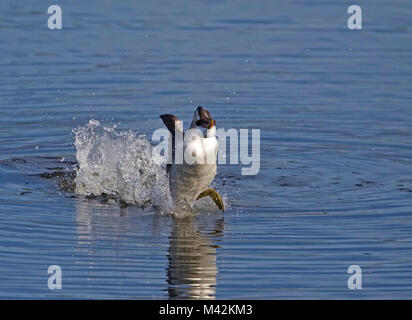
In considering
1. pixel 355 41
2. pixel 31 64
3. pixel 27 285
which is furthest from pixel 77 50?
pixel 27 285

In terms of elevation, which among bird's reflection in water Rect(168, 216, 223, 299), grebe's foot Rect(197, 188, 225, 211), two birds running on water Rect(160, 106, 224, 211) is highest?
two birds running on water Rect(160, 106, 224, 211)

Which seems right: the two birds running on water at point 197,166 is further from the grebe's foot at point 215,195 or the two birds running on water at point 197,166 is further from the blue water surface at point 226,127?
the blue water surface at point 226,127

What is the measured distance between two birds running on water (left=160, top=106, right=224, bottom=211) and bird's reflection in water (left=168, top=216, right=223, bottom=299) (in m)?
0.28

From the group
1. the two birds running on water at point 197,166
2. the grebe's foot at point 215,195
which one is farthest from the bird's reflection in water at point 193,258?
the two birds running on water at point 197,166

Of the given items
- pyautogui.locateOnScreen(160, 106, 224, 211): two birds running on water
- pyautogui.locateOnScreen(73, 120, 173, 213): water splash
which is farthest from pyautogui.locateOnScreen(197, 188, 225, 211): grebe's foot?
pyautogui.locateOnScreen(73, 120, 173, 213): water splash

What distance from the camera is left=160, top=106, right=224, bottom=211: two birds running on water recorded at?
36.9ft

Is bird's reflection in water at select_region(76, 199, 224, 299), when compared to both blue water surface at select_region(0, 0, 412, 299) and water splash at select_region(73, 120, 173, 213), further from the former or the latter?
water splash at select_region(73, 120, 173, 213)

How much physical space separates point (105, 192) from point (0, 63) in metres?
6.77

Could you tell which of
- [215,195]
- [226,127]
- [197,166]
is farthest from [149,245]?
[226,127]

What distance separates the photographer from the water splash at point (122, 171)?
12.0m

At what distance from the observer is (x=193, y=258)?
1021 cm

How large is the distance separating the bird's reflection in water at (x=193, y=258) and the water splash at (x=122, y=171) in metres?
0.58

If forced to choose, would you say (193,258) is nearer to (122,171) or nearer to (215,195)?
(215,195)

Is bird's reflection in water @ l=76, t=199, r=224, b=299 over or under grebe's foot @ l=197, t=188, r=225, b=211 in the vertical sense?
under
